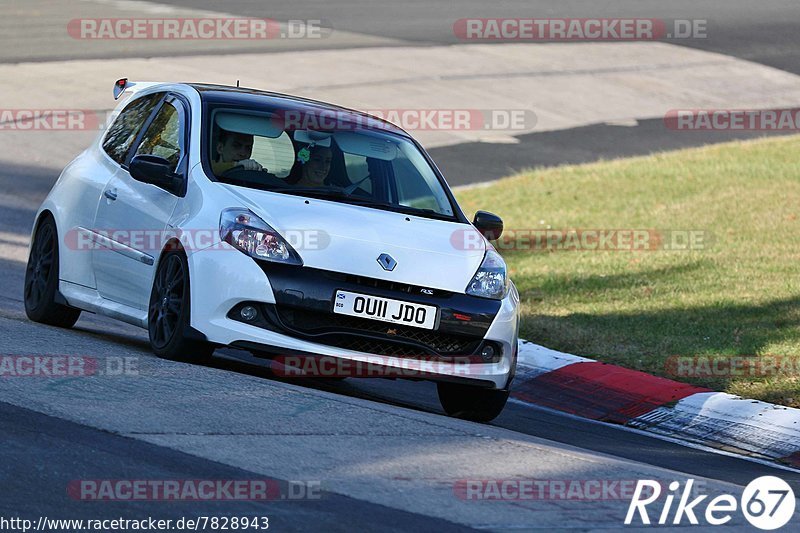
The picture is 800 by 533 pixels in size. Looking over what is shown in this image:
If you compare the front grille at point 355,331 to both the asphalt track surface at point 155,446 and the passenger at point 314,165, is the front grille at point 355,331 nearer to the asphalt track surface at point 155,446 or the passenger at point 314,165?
the asphalt track surface at point 155,446

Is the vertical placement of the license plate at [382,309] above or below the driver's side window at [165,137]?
below

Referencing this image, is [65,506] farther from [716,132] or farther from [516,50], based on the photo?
[516,50]

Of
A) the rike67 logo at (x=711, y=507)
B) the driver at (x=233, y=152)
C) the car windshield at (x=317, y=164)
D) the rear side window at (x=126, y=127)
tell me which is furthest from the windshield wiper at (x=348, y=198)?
the rike67 logo at (x=711, y=507)

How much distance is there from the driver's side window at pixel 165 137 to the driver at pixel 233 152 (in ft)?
0.87

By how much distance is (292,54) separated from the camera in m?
27.7

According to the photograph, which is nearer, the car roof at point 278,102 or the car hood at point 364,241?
the car hood at point 364,241

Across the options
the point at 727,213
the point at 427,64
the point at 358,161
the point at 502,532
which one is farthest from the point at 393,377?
the point at 427,64

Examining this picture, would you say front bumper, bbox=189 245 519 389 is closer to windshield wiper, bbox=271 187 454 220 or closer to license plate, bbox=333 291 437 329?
license plate, bbox=333 291 437 329

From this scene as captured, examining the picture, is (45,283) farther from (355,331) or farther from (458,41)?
(458,41)

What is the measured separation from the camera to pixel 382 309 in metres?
7.88

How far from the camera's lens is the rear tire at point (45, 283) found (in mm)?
9750

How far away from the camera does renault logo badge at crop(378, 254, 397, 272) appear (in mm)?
7920

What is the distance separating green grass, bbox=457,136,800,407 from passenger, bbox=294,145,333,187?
326 centimetres

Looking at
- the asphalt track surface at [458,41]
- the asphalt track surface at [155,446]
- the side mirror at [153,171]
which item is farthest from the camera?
the asphalt track surface at [458,41]
